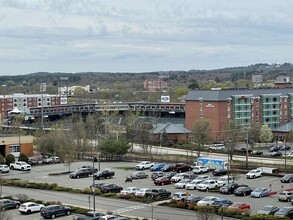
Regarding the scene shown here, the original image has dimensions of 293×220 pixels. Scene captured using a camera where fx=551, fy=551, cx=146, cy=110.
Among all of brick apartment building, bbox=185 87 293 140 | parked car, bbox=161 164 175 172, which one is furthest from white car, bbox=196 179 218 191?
brick apartment building, bbox=185 87 293 140

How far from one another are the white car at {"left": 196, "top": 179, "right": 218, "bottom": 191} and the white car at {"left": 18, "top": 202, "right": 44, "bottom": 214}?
12053 millimetres

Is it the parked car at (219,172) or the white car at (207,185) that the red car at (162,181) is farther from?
the parked car at (219,172)

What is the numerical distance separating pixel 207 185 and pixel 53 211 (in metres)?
12.8

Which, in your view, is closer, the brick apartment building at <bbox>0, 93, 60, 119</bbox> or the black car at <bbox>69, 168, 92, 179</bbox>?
the black car at <bbox>69, 168, 92, 179</bbox>

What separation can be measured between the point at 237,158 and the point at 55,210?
31.8 meters

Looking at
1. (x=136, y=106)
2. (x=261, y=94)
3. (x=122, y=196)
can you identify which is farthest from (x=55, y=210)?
(x=136, y=106)

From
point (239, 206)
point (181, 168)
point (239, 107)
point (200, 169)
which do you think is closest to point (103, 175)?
point (181, 168)

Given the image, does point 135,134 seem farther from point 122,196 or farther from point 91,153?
point 122,196

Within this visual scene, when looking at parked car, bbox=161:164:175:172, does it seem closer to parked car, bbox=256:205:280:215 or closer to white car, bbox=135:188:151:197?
white car, bbox=135:188:151:197

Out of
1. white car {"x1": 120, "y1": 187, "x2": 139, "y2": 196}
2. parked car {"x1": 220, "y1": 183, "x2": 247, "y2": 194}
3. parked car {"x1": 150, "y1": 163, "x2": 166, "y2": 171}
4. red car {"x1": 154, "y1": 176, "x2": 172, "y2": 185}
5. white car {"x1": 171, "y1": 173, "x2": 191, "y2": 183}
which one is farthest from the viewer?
parked car {"x1": 150, "y1": 163, "x2": 166, "y2": 171}

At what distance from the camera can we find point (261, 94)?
273ft

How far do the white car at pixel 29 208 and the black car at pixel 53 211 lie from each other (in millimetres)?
1542

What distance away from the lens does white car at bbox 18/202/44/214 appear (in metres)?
→ 32.6

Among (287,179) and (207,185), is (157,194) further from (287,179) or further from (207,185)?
(287,179)
